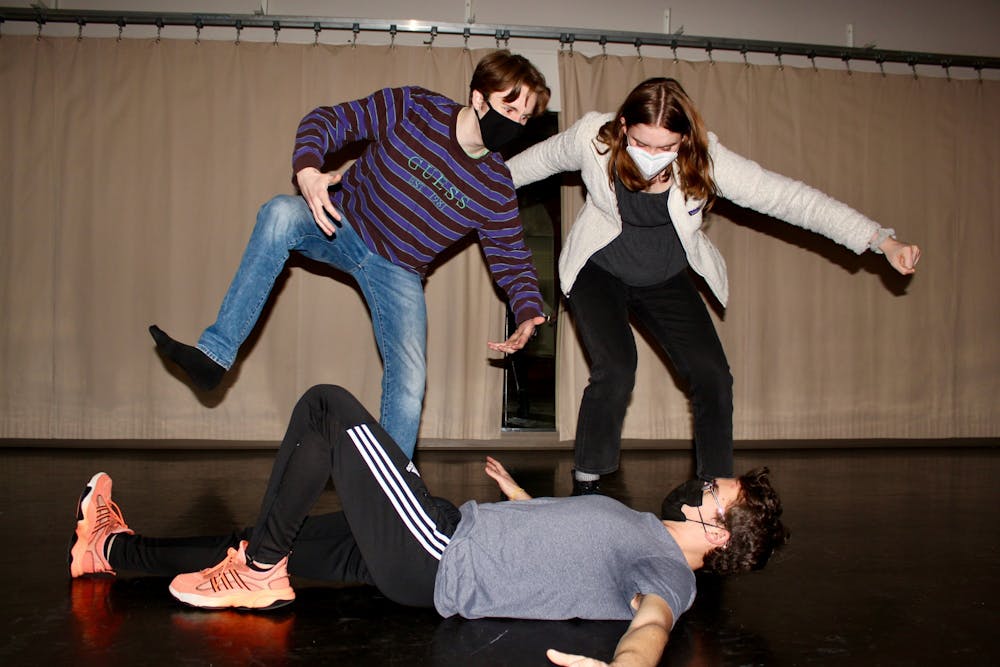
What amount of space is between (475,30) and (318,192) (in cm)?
235

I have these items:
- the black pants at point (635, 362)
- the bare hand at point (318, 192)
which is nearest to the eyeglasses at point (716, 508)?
the black pants at point (635, 362)

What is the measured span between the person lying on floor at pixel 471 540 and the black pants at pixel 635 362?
1.77 feet

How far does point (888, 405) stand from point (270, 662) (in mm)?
3673

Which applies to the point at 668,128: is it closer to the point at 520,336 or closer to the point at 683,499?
the point at 520,336

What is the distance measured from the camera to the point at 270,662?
4.08 ft

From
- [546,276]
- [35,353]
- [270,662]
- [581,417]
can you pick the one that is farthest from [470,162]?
[35,353]

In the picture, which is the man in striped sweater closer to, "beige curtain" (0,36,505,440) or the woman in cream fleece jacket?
the woman in cream fleece jacket

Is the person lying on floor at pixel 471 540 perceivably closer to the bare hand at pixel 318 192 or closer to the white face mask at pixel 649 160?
the bare hand at pixel 318 192

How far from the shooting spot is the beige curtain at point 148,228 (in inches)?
138

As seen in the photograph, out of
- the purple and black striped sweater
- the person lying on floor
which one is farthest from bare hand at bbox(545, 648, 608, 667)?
the purple and black striped sweater

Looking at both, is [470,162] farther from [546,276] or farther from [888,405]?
[888,405]

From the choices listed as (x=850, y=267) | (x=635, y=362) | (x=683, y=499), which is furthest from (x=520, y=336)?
(x=850, y=267)

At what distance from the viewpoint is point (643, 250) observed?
216 centimetres

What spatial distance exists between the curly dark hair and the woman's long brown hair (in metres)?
0.90
